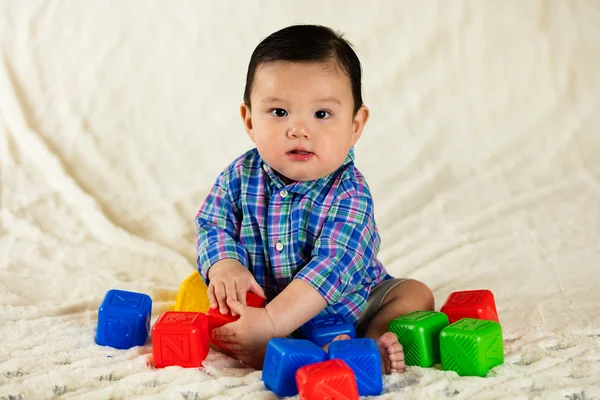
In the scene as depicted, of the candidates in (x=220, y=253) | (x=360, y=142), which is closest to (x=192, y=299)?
(x=220, y=253)

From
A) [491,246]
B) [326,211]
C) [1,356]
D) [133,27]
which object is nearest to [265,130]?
[326,211]

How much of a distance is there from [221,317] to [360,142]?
1.12 metres

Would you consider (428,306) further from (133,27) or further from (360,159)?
(133,27)

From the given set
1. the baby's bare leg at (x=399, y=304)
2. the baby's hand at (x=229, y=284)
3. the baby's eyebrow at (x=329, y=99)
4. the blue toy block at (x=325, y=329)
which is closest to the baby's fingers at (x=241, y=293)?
the baby's hand at (x=229, y=284)

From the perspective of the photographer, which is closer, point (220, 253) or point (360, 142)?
point (220, 253)

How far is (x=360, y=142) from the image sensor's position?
238 centimetres

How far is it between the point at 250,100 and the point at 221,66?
102cm

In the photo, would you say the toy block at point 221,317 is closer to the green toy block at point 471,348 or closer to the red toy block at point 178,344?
the red toy block at point 178,344

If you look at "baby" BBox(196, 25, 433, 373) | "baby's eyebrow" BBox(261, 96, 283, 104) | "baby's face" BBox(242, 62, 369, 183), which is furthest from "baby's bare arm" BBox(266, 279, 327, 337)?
"baby's eyebrow" BBox(261, 96, 283, 104)

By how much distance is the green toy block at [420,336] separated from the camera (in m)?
1.32

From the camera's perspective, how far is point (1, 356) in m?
1.35

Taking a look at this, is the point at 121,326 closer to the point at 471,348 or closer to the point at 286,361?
the point at 286,361

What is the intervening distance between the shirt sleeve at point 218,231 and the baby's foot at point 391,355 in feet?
1.06

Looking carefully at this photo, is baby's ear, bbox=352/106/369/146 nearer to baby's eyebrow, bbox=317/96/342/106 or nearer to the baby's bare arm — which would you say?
baby's eyebrow, bbox=317/96/342/106
